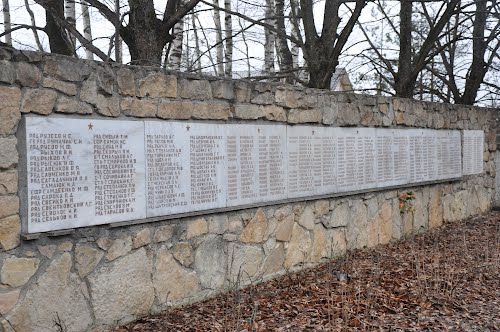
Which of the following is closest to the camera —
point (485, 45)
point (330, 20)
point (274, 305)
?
point (274, 305)

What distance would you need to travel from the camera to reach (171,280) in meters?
5.13

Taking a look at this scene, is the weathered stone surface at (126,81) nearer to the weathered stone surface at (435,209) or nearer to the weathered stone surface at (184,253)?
the weathered stone surface at (184,253)

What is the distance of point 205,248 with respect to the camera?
17.8 feet

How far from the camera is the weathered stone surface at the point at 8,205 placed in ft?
12.9

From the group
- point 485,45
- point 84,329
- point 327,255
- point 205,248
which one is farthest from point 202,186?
point 485,45

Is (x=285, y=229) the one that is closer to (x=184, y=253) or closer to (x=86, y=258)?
(x=184, y=253)

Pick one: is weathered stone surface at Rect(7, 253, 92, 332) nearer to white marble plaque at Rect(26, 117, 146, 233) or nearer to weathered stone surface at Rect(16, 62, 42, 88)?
white marble plaque at Rect(26, 117, 146, 233)

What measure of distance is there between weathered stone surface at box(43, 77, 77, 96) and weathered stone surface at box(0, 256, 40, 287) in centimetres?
114

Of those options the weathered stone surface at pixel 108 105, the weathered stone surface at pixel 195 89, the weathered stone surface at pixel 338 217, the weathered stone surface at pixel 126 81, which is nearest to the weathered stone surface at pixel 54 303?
the weathered stone surface at pixel 108 105

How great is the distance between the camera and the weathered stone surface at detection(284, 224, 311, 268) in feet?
21.0

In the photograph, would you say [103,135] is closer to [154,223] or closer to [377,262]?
[154,223]

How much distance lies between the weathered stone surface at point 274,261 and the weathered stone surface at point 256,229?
226mm

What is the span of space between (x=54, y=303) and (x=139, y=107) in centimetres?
156

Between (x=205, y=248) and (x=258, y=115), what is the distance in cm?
139
